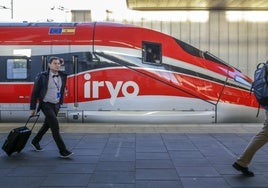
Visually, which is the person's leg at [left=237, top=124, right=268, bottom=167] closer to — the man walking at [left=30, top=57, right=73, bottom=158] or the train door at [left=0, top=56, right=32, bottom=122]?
the man walking at [left=30, top=57, right=73, bottom=158]

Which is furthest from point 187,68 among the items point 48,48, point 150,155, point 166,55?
point 150,155

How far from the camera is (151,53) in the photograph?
42.5ft

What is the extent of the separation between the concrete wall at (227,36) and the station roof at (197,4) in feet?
2.25

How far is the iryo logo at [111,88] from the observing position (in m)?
12.9

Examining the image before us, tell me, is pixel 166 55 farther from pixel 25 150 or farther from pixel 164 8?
pixel 164 8

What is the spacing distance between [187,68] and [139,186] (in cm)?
710

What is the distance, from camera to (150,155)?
27.5 feet

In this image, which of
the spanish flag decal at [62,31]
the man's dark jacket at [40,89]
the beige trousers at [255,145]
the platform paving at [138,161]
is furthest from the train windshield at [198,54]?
the beige trousers at [255,145]

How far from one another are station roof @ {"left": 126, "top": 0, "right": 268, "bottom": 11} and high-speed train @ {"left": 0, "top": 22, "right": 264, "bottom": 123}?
1025cm

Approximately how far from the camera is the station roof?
22.9 m

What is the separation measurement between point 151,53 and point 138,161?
5.56 metres

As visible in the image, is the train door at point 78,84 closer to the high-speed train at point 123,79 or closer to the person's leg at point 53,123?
the high-speed train at point 123,79

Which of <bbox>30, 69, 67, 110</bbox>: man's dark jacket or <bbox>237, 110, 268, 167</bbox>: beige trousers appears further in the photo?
<bbox>30, 69, 67, 110</bbox>: man's dark jacket

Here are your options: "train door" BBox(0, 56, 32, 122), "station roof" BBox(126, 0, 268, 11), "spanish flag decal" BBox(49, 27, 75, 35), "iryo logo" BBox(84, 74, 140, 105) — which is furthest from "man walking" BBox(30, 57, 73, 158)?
"station roof" BBox(126, 0, 268, 11)
